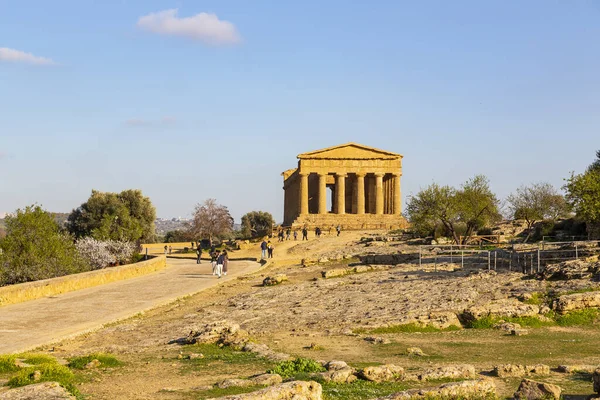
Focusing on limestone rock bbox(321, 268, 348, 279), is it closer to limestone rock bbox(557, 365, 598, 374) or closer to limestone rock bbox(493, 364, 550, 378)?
limestone rock bbox(557, 365, 598, 374)

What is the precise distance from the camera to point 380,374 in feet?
43.2

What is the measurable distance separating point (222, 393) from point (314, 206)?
80993mm

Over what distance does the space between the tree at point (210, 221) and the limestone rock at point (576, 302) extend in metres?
63.1

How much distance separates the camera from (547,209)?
6262 centimetres

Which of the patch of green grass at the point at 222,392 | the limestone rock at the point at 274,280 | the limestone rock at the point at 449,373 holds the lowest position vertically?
the patch of green grass at the point at 222,392

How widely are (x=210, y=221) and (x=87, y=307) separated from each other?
57.8 meters

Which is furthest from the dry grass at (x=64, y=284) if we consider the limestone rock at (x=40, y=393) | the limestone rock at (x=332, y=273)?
the limestone rock at (x=40, y=393)

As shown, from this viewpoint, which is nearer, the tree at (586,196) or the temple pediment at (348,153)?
the tree at (586,196)

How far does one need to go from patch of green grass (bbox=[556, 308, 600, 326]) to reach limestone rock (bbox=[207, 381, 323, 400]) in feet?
41.9

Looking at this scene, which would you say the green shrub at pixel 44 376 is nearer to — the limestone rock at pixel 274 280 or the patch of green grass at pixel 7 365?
the patch of green grass at pixel 7 365

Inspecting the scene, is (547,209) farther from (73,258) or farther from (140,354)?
(140,354)

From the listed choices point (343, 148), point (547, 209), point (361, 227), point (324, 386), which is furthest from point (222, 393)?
point (343, 148)

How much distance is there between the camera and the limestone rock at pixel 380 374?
13064mm

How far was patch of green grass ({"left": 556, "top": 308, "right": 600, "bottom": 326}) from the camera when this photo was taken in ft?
70.3
